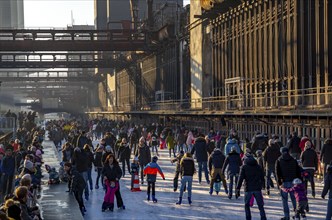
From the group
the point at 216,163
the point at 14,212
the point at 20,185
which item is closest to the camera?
the point at 14,212

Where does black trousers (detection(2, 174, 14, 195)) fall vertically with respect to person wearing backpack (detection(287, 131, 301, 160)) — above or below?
below

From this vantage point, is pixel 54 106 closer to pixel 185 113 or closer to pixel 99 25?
pixel 99 25

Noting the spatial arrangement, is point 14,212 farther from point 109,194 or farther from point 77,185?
point 109,194

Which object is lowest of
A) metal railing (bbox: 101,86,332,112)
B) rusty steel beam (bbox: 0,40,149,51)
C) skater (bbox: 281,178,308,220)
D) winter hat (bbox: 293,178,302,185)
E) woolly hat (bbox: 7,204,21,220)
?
skater (bbox: 281,178,308,220)

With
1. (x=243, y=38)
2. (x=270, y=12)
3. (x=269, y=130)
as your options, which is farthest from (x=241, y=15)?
(x=269, y=130)

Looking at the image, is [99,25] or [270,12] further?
[99,25]

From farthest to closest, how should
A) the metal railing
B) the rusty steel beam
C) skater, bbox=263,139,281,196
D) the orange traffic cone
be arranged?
the rusty steel beam < the metal railing < the orange traffic cone < skater, bbox=263,139,281,196

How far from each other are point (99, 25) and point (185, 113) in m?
138

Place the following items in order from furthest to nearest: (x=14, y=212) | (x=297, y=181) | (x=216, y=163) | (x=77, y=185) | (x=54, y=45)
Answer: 1. (x=54, y=45)
2. (x=216, y=163)
3. (x=77, y=185)
4. (x=297, y=181)
5. (x=14, y=212)

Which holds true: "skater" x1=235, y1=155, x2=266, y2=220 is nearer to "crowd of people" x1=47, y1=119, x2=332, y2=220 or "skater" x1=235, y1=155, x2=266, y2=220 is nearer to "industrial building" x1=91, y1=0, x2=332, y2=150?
"crowd of people" x1=47, y1=119, x2=332, y2=220

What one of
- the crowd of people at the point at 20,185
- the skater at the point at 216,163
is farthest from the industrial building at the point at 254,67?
the crowd of people at the point at 20,185

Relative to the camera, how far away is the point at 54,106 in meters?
184

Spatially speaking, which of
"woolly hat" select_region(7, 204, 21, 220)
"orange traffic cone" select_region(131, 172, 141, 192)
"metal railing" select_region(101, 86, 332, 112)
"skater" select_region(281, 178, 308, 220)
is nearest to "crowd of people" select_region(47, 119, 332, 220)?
"skater" select_region(281, 178, 308, 220)

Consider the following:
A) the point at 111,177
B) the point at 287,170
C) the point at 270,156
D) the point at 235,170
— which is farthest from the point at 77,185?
the point at 270,156
